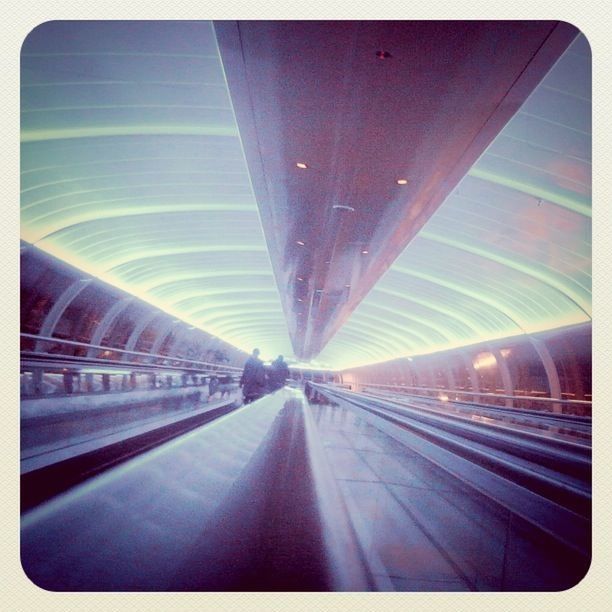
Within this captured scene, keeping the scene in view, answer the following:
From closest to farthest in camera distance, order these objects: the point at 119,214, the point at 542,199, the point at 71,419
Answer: the point at 71,419 → the point at 542,199 → the point at 119,214

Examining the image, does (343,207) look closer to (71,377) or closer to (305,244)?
(305,244)

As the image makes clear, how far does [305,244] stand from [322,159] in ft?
11.3

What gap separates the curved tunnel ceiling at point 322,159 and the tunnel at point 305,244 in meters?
0.03

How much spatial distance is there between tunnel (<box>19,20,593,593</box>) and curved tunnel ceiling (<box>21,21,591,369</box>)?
33 millimetres

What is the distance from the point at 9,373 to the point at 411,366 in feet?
95.0

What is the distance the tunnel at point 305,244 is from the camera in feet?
9.09

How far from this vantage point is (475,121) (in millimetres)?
4031

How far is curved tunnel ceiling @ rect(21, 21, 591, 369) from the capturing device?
3402mm

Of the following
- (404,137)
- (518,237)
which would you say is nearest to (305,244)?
(404,137)

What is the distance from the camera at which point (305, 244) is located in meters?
8.34

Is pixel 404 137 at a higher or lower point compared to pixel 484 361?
higher

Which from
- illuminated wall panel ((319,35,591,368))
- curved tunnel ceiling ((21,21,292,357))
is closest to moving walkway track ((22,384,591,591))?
curved tunnel ceiling ((21,21,292,357))
